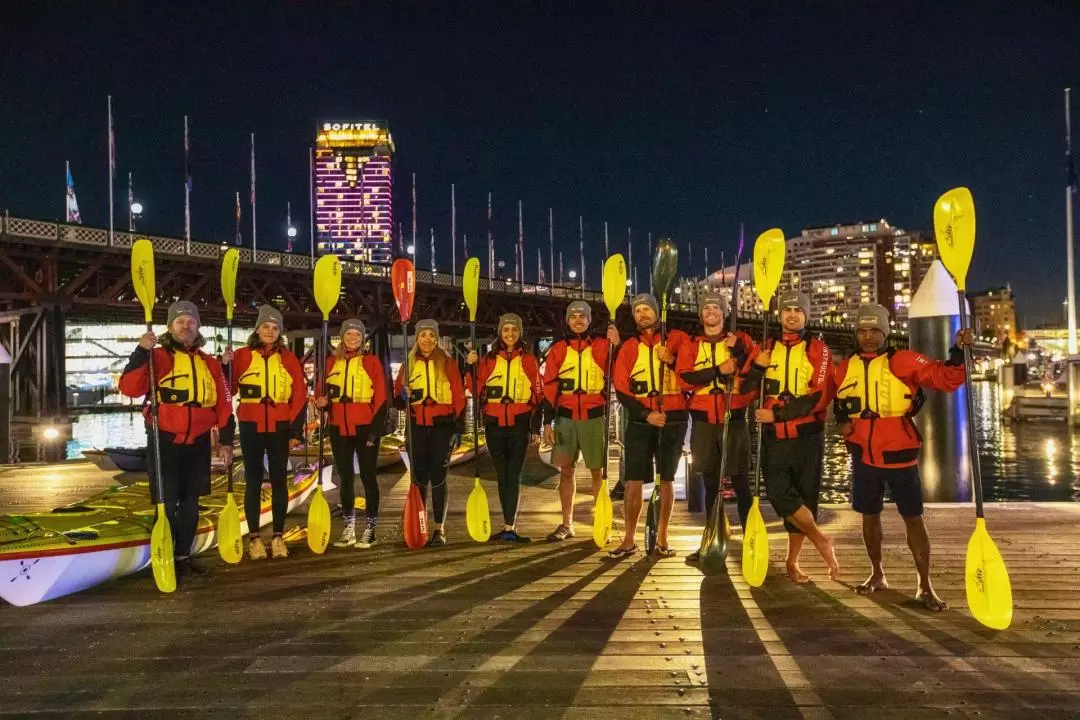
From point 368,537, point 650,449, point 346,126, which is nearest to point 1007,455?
point 650,449

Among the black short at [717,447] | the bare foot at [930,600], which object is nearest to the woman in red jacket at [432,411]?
the black short at [717,447]

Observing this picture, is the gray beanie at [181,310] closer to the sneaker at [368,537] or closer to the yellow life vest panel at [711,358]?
the sneaker at [368,537]

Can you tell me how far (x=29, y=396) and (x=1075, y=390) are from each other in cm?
4489

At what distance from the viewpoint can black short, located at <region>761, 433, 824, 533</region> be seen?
503 cm

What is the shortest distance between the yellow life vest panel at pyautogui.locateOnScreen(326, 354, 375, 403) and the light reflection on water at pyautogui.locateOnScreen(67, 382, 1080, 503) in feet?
33.8

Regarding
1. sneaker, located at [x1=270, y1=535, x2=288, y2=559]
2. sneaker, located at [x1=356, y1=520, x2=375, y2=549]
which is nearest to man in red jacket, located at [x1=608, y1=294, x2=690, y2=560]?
sneaker, located at [x1=356, y1=520, x2=375, y2=549]

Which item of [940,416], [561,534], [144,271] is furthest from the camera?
[940,416]

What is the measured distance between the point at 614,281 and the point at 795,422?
2.51m

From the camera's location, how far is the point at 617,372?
593 centimetres

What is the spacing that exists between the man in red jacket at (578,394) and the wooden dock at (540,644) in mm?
958

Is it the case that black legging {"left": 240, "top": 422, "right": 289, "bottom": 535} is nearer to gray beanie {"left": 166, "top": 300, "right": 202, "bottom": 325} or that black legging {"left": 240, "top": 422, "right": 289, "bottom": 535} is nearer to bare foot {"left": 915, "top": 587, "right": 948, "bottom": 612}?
gray beanie {"left": 166, "top": 300, "right": 202, "bottom": 325}

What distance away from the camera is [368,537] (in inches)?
247

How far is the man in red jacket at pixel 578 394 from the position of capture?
20.6 feet

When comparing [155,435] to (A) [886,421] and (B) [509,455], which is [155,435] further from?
(A) [886,421]
